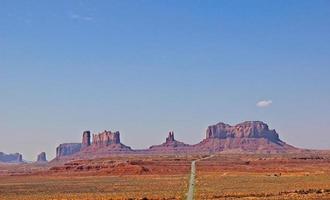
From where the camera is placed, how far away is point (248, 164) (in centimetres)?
14788

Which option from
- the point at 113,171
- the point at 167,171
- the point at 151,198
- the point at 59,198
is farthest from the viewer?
the point at 113,171

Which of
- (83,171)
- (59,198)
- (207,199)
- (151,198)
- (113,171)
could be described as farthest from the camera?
(83,171)

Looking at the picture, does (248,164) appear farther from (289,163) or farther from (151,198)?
(151,198)

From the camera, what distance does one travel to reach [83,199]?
53.2 meters

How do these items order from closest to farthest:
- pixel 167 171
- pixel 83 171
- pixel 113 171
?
pixel 167 171 → pixel 113 171 → pixel 83 171

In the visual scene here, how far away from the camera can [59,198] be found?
184 feet

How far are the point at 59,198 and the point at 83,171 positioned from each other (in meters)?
91.4

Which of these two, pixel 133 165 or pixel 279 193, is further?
pixel 133 165

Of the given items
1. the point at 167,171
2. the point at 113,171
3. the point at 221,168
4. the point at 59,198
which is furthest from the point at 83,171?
the point at 59,198

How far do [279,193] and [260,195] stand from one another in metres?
3.10

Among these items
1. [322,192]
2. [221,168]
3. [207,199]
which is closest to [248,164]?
[221,168]

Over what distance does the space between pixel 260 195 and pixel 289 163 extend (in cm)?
10076

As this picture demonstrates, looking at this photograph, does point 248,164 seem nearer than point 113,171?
No

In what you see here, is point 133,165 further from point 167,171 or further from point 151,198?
point 151,198
